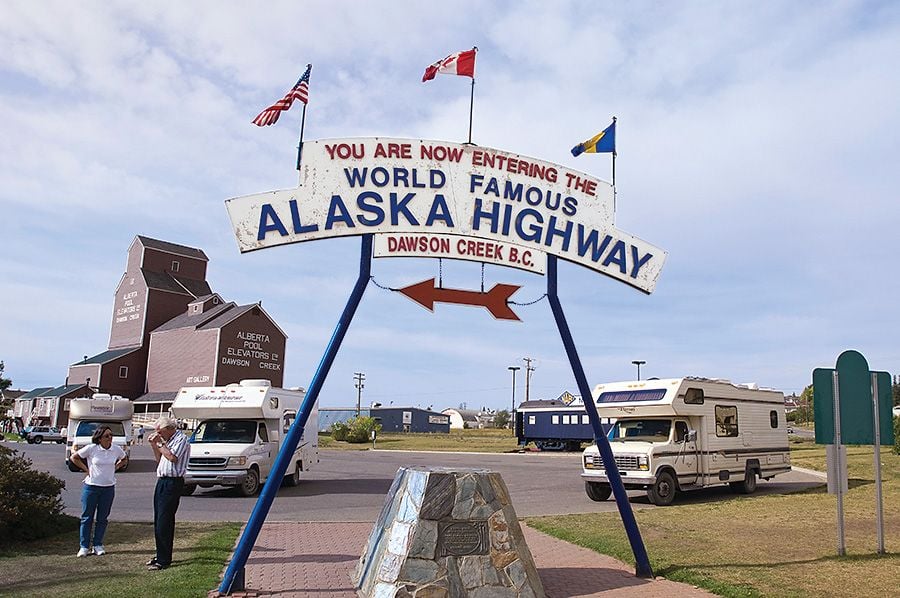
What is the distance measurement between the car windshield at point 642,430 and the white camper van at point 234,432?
27.6 ft

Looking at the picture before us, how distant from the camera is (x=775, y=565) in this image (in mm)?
8977

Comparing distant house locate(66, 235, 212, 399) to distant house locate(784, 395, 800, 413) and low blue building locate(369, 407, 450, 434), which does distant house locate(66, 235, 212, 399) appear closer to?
low blue building locate(369, 407, 450, 434)

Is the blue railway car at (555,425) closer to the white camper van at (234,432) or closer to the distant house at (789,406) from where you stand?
the distant house at (789,406)

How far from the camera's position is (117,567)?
8.41 m

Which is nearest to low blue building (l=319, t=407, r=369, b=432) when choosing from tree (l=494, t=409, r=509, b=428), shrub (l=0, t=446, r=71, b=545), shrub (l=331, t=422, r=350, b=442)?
tree (l=494, t=409, r=509, b=428)

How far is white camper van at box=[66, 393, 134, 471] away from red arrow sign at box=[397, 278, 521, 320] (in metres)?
18.3

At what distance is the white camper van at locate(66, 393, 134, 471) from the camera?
23.5 m

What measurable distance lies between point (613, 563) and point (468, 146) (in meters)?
5.45

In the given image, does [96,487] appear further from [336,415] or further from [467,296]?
[336,415]

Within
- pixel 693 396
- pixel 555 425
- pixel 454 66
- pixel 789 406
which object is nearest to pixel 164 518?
pixel 454 66

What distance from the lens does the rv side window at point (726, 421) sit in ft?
59.2

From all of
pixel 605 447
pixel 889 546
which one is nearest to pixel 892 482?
pixel 889 546

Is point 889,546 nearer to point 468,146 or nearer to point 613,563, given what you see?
point 613,563

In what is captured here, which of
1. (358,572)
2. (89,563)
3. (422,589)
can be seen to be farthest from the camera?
(89,563)
